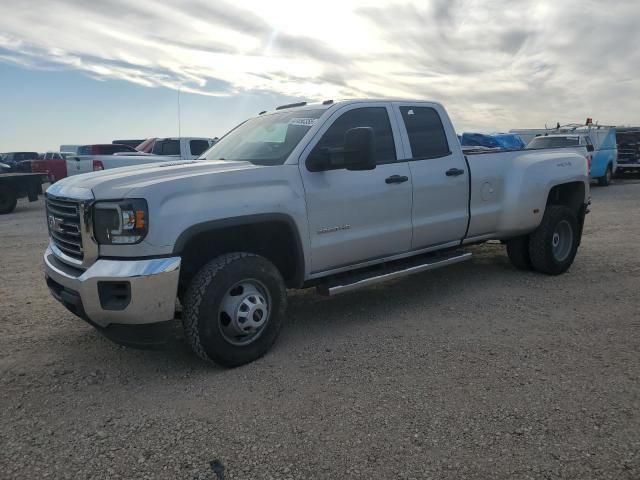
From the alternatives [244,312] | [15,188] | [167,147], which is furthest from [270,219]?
[15,188]

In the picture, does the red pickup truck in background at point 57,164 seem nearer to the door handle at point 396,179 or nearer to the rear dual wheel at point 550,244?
the rear dual wheel at point 550,244

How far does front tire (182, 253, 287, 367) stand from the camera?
3660 millimetres

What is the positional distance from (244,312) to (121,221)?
107 centimetres

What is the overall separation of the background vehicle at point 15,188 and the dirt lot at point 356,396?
1040 cm

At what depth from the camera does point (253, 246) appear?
4.34 m

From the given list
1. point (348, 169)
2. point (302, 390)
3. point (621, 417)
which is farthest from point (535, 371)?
point (348, 169)

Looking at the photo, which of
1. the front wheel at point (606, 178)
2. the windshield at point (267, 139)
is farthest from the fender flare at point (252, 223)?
the front wheel at point (606, 178)

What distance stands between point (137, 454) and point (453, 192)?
3.75 m

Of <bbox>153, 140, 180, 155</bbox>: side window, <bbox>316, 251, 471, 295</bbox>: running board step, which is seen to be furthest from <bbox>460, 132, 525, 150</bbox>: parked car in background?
<bbox>316, 251, 471, 295</bbox>: running board step

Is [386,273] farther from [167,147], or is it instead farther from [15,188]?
[15,188]

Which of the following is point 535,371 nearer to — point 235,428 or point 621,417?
point 621,417

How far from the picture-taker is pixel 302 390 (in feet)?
11.6

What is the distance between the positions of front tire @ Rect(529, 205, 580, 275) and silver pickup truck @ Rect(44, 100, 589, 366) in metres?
0.31

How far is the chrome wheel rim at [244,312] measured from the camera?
382cm
